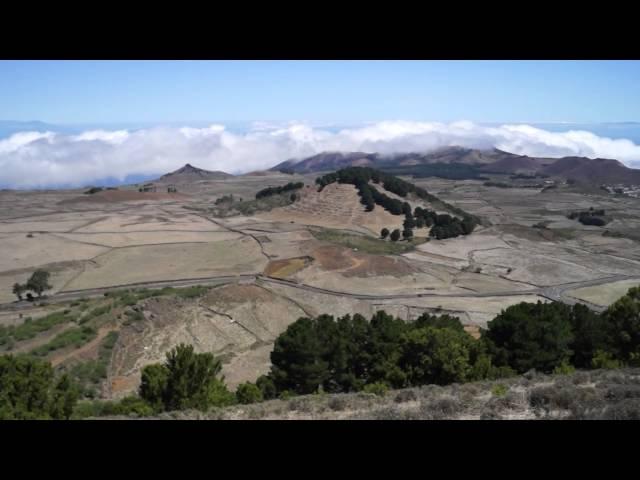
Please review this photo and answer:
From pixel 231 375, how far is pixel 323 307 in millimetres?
12794

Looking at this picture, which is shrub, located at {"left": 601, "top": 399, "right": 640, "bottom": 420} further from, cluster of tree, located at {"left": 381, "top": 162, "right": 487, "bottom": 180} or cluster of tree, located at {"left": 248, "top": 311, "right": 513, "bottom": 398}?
cluster of tree, located at {"left": 381, "top": 162, "right": 487, "bottom": 180}

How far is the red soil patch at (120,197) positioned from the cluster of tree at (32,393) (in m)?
86.5

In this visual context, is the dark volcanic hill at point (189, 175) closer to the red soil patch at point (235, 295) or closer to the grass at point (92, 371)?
the red soil patch at point (235, 295)

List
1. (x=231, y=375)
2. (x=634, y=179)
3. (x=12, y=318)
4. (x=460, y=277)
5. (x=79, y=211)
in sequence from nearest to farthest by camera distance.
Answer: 1. (x=231, y=375)
2. (x=12, y=318)
3. (x=460, y=277)
4. (x=79, y=211)
5. (x=634, y=179)

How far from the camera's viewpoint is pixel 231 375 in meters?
26.3

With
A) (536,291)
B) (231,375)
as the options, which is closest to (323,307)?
(231,375)

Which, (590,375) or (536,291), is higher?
(590,375)

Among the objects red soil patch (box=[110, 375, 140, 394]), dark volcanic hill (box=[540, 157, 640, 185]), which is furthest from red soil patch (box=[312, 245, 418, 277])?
dark volcanic hill (box=[540, 157, 640, 185])

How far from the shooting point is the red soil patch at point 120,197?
95.7 m

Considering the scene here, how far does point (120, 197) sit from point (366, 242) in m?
61.0

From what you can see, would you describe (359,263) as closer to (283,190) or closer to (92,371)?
(92,371)

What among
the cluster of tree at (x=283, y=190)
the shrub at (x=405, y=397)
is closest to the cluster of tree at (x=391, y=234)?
the cluster of tree at (x=283, y=190)

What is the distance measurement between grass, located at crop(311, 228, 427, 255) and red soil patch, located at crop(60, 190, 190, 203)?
50402mm

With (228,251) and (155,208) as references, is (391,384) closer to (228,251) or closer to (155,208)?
(228,251)
